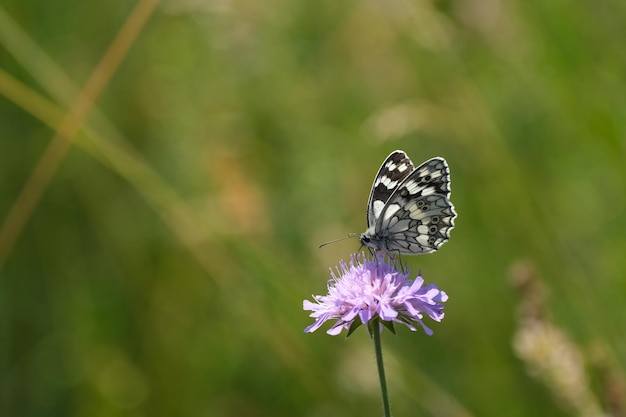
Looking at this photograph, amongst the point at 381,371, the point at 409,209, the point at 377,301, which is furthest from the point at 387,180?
the point at 381,371

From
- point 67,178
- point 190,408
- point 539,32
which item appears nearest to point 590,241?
point 539,32

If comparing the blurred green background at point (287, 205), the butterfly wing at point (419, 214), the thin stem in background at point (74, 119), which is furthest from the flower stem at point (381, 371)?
the thin stem in background at point (74, 119)

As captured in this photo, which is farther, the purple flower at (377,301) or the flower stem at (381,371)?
the purple flower at (377,301)

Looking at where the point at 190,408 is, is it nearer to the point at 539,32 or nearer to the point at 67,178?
the point at 67,178

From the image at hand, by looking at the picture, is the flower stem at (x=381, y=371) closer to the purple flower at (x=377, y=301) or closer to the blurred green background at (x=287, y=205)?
the purple flower at (x=377, y=301)

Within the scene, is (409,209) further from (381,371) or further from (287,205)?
(287,205)

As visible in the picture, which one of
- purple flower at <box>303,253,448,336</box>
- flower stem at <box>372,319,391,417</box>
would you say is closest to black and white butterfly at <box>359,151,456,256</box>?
purple flower at <box>303,253,448,336</box>
